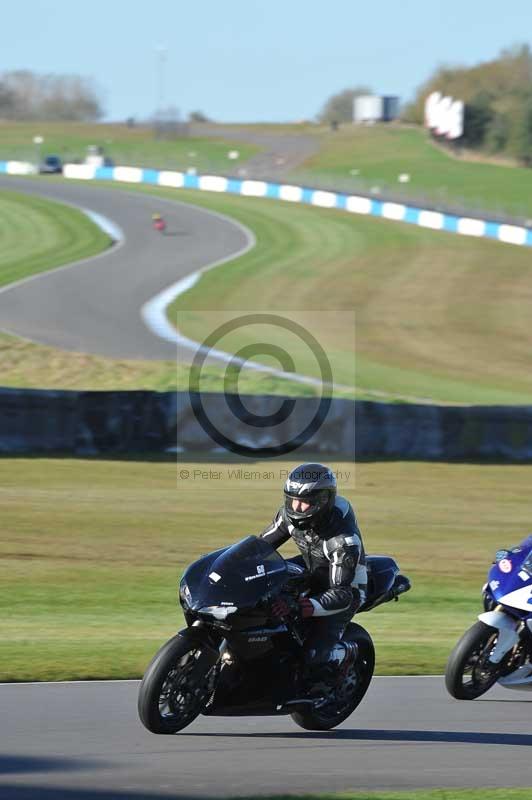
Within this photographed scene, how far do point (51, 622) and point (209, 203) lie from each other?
52.5m

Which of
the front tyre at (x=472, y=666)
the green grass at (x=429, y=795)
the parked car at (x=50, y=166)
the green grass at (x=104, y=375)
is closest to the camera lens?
the green grass at (x=429, y=795)

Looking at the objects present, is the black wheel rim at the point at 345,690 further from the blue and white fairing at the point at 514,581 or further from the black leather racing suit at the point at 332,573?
the blue and white fairing at the point at 514,581

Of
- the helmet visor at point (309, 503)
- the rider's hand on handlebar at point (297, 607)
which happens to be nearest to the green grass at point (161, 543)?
the rider's hand on handlebar at point (297, 607)

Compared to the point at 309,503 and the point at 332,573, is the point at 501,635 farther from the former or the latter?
the point at 309,503

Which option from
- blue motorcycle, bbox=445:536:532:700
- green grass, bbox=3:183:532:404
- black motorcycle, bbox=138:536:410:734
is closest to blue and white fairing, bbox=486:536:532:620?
blue motorcycle, bbox=445:536:532:700

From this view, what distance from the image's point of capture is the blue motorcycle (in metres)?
8.45

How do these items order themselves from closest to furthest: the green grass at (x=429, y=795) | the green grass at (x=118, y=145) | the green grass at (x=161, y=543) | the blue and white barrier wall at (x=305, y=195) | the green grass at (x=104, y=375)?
the green grass at (x=429, y=795), the green grass at (x=161, y=543), the green grass at (x=104, y=375), the blue and white barrier wall at (x=305, y=195), the green grass at (x=118, y=145)

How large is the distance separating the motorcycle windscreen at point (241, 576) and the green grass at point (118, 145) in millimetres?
74221

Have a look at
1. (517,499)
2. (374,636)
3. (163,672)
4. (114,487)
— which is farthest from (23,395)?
(163,672)

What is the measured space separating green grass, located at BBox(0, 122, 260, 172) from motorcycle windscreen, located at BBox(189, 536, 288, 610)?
7422 centimetres

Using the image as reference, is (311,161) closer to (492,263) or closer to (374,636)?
(492,263)

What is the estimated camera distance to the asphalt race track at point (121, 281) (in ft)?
102

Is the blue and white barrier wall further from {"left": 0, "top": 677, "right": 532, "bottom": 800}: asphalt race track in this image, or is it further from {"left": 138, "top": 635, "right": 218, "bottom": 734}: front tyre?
{"left": 138, "top": 635, "right": 218, "bottom": 734}: front tyre

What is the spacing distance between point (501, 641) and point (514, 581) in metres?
0.40
